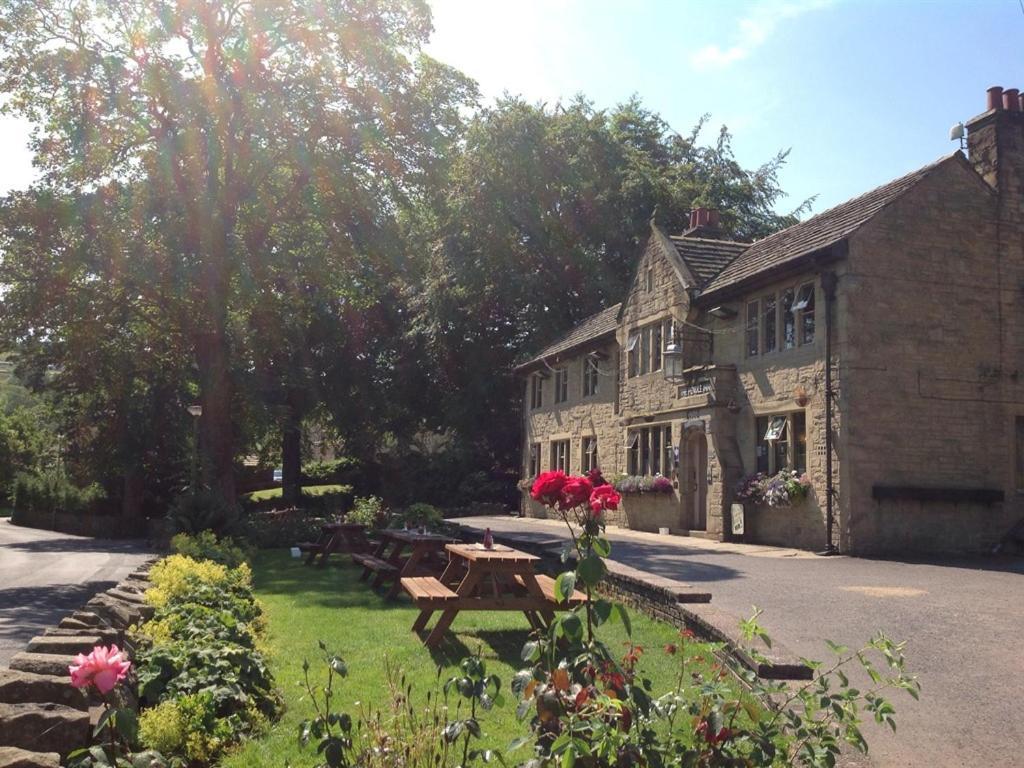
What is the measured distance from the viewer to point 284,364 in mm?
38406

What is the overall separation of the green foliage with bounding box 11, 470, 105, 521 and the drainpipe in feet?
100.0

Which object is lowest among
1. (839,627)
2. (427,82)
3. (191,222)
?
(839,627)

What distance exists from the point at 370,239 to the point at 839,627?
66.3ft

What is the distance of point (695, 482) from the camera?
2266 centimetres

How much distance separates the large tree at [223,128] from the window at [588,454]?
28.6ft

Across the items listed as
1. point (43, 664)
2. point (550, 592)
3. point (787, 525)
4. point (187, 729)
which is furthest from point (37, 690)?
point (787, 525)

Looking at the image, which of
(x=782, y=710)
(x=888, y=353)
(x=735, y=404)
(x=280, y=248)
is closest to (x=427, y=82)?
(x=280, y=248)

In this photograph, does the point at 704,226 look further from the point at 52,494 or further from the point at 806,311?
the point at 52,494

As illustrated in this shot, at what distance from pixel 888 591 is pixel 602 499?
885cm

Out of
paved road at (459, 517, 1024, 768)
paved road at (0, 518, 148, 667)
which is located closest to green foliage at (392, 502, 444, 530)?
paved road at (459, 517, 1024, 768)

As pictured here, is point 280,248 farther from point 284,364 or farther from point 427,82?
point 284,364

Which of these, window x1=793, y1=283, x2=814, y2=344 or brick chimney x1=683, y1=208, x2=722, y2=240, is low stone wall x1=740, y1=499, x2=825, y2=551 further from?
brick chimney x1=683, y1=208, x2=722, y2=240

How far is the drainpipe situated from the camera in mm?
17125

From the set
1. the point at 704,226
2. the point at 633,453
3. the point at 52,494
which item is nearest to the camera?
the point at 633,453
